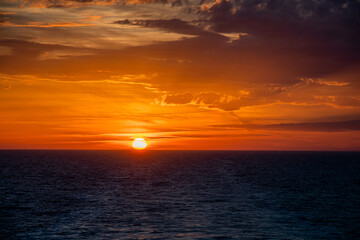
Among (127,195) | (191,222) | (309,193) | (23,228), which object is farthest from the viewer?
(309,193)

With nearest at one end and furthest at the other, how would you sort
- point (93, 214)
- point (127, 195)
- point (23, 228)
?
1. point (23, 228)
2. point (93, 214)
3. point (127, 195)

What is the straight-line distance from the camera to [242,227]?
34000mm

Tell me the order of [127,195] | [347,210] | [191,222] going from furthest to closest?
[127,195] < [347,210] < [191,222]

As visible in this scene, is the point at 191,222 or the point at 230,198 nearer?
the point at 191,222

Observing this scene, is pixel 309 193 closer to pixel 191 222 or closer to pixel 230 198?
pixel 230 198

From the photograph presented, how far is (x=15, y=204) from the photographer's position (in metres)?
45.9

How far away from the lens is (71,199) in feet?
169

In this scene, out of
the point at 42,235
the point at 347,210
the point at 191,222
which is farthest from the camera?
the point at 347,210

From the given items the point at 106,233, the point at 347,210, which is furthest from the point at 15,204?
the point at 347,210

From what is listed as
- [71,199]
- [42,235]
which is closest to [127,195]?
[71,199]

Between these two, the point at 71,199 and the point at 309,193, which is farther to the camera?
the point at 309,193

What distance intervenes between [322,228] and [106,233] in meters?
19.5

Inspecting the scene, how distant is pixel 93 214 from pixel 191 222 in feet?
36.8

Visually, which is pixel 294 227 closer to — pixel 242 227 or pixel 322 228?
pixel 322 228
